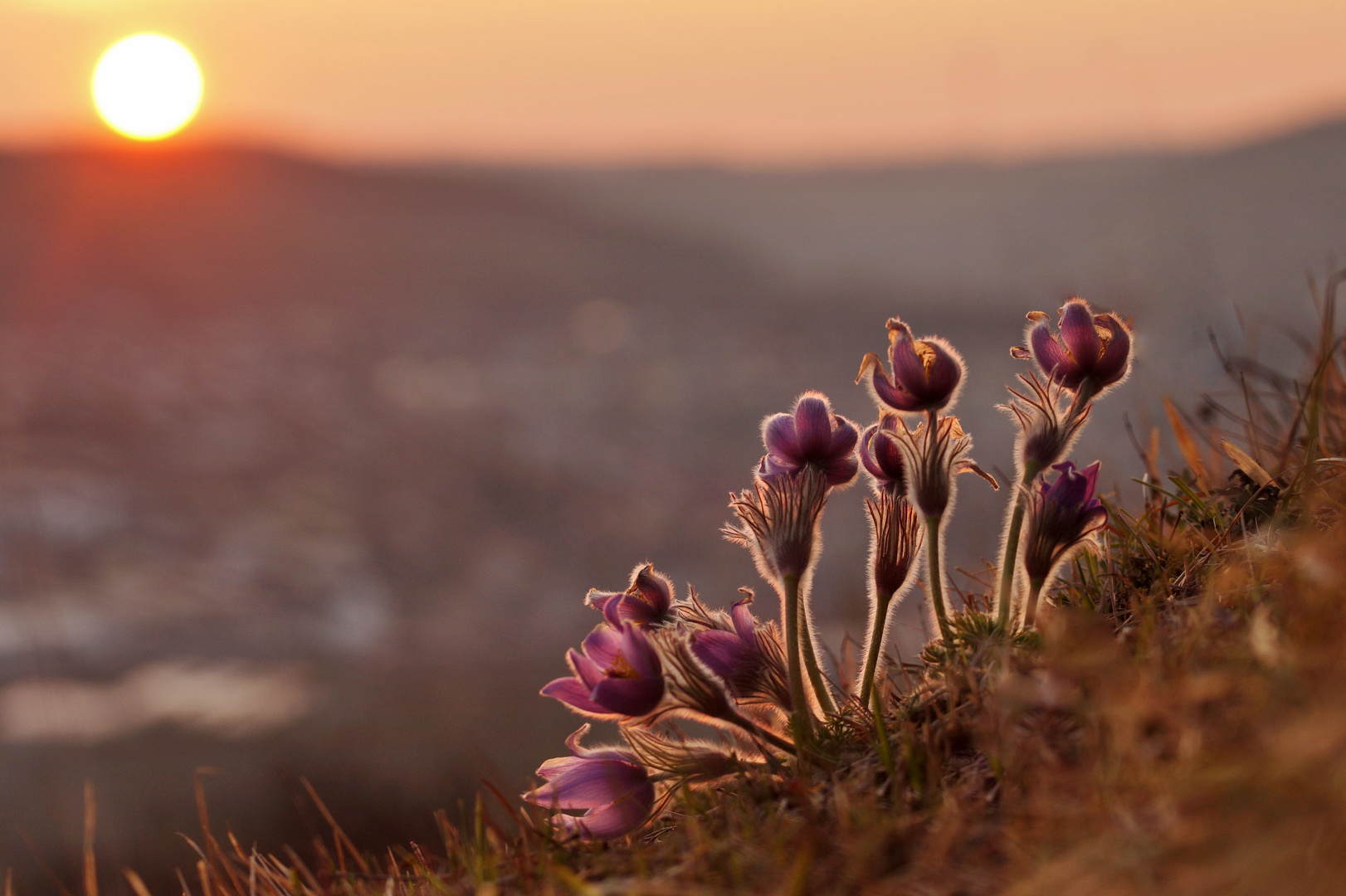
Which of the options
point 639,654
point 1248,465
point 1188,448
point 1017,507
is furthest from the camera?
point 1188,448

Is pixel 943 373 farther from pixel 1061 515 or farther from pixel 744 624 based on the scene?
pixel 744 624

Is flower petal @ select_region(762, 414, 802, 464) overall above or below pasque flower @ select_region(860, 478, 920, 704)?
above

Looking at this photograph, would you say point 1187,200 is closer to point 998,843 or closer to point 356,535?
point 998,843

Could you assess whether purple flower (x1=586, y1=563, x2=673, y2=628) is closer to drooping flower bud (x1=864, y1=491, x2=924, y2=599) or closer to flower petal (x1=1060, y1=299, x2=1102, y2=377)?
drooping flower bud (x1=864, y1=491, x2=924, y2=599)

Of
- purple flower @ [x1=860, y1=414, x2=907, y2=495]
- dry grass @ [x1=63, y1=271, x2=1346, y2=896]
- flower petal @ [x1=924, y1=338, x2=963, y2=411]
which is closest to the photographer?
dry grass @ [x1=63, y1=271, x2=1346, y2=896]

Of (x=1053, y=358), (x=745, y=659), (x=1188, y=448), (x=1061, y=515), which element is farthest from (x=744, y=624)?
(x=1188, y=448)

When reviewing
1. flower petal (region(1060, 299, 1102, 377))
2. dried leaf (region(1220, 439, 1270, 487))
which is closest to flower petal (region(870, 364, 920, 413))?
flower petal (region(1060, 299, 1102, 377))

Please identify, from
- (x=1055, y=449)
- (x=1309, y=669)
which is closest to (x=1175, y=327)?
(x=1055, y=449)
